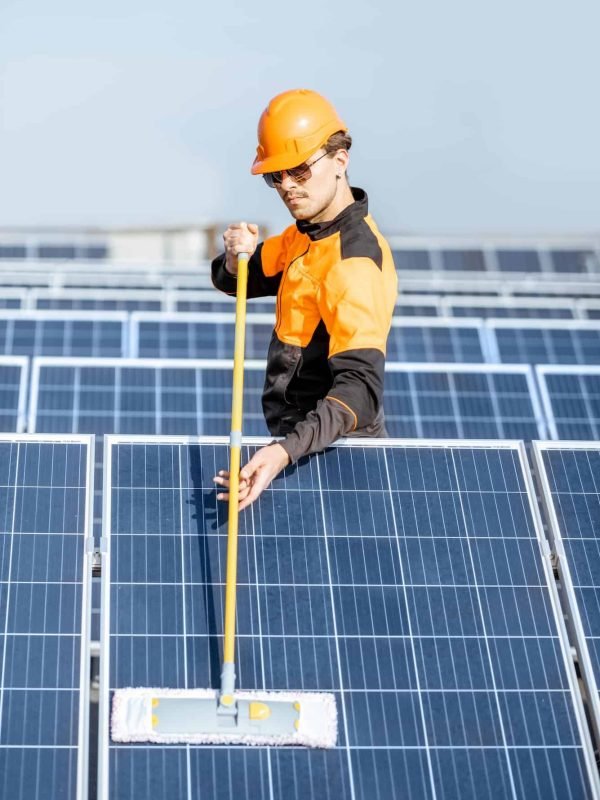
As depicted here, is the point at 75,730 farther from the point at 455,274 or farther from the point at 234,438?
the point at 455,274

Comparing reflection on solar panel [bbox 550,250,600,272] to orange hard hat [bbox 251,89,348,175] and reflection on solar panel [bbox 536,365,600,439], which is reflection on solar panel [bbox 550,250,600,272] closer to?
reflection on solar panel [bbox 536,365,600,439]

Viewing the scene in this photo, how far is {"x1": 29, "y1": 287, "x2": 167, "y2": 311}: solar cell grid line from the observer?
15.0 m

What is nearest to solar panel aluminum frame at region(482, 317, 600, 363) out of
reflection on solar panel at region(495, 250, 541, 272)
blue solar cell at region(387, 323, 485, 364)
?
blue solar cell at region(387, 323, 485, 364)

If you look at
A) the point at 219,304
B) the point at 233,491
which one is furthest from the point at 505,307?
the point at 233,491

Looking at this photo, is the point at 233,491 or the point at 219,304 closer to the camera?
the point at 233,491

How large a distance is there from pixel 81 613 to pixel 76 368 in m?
5.50

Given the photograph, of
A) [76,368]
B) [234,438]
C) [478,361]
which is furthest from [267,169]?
[478,361]

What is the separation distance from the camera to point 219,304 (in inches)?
619

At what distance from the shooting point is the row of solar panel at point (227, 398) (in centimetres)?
1087

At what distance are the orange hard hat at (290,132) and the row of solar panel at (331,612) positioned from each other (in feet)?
4.43

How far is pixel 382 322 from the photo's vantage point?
6.24m

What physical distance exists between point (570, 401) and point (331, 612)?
249 inches

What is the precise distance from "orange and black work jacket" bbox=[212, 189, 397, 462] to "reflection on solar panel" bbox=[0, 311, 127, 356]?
20.3 feet

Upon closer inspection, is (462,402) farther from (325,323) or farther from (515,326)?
(325,323)
